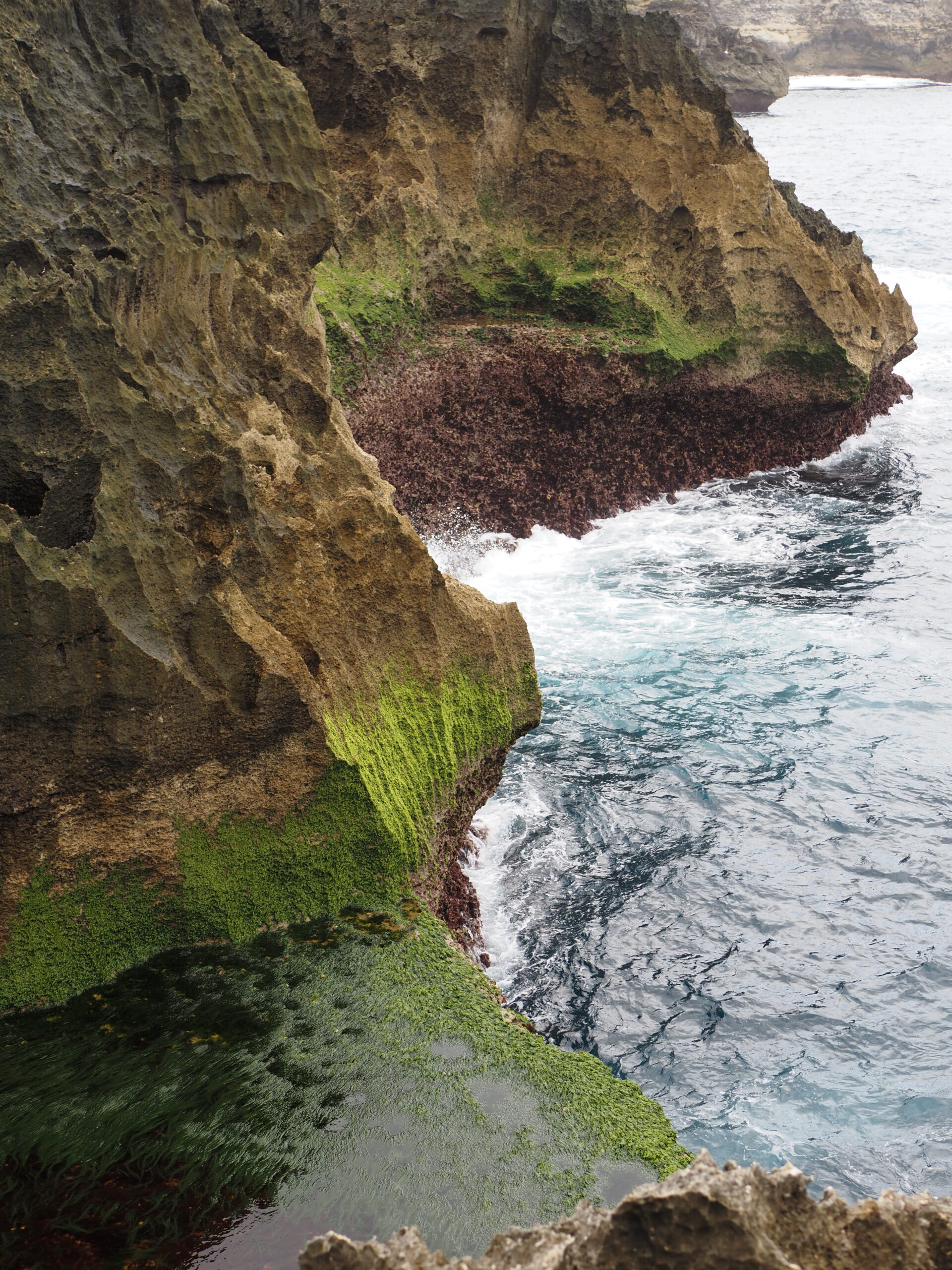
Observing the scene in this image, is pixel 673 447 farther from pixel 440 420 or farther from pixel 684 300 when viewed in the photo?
pixel 440 420

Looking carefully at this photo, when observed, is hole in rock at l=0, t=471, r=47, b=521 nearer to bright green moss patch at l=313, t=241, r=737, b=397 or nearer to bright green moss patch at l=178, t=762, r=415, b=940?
bright green moss patch at l=178, t=762, r=415, b=940

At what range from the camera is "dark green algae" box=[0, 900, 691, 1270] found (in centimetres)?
627

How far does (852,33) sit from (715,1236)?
10059 cm

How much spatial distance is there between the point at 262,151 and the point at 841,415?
14687 mm

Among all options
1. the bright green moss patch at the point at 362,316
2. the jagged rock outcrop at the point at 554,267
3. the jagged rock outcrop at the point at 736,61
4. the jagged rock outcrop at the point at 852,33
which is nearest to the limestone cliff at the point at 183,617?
the bright green moss patch at the point at 362,316

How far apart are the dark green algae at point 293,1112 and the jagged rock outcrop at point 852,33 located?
93.2 metres

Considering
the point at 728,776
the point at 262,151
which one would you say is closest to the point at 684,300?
the point at 262,151

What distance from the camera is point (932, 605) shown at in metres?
17.6

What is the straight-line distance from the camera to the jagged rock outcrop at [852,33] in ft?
276

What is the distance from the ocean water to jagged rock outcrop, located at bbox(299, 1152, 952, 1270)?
164 inches

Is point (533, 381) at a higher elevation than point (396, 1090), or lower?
higher

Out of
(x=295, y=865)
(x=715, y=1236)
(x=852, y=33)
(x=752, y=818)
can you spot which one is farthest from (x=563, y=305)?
(x=852, y=33)

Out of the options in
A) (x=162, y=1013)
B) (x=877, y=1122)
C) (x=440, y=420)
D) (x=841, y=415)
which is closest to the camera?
(x=162, y=1013)

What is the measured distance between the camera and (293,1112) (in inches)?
278
